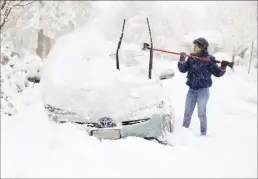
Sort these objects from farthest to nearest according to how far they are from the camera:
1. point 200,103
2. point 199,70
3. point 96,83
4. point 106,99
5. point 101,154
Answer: point 200,103 → point 199,70 → point 96,83 → point 106,99 → point 101,154

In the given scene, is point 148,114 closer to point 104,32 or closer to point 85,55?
point 85,55

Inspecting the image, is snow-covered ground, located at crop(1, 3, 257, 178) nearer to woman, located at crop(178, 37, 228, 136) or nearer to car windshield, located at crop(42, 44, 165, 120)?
car windshield, located at crop(42, 44, 165, 120)

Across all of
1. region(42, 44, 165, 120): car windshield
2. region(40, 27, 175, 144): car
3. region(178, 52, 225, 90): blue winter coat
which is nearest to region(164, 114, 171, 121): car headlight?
region(40, 27, 175, 144): car

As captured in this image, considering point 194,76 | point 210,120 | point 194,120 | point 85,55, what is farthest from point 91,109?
point 210,120

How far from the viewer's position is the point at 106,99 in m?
6.06

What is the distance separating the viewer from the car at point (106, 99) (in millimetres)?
5836

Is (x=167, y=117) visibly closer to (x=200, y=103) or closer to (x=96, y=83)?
(x=96, y=83)

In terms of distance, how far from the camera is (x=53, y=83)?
6.41 m


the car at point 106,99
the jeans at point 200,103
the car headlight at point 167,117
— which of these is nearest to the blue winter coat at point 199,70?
the jeans at point 200,103

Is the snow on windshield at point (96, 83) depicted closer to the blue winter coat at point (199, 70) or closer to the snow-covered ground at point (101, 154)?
the snow-covered ground at point (101, 154)

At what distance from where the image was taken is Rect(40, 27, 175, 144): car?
5.84 m

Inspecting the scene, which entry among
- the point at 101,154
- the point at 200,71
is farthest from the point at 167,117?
the point at 101,154

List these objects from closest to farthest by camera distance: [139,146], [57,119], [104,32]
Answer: [139,146] → [57,119] → [104,32]

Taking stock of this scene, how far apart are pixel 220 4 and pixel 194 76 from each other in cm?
4232
